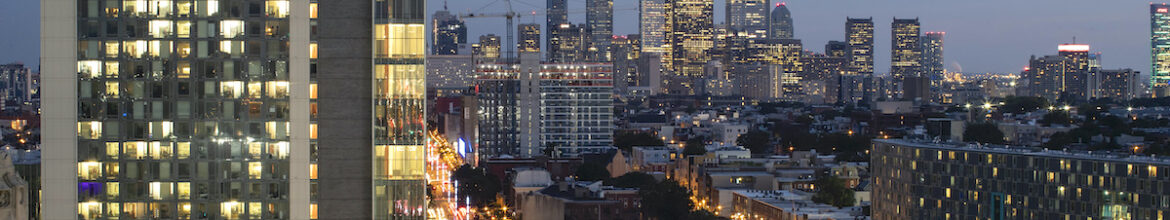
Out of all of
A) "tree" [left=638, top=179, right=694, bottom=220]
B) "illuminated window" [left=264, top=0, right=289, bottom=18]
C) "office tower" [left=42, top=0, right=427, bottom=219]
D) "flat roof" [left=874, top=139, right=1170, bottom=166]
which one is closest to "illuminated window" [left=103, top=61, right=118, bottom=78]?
"office tower" [left=42, top=0, right=427, bottom=219]

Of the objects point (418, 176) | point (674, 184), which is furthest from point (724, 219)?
point (418, 176)

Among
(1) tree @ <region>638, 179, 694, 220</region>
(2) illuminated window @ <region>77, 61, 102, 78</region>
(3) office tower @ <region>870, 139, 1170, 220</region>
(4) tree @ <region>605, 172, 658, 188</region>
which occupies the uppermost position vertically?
(2) illuminated window @ <region>77, 61, 102, 78</region>

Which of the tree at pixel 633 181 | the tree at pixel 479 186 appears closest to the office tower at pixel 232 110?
the tree at pixel 479 186

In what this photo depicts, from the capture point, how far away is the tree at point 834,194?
15588cm

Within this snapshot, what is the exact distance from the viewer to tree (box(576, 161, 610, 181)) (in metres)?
183

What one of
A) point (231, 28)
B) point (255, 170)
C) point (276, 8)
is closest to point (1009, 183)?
point (255, 170)

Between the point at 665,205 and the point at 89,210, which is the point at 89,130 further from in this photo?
the point at 665,205

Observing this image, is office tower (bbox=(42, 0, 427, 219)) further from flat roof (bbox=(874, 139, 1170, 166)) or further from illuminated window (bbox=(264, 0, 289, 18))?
flat roof (bbox=(874, 139, 1170, 166))

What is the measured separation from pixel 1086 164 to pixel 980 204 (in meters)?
12.1

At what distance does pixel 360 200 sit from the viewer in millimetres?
61000

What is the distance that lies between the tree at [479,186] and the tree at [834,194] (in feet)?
114

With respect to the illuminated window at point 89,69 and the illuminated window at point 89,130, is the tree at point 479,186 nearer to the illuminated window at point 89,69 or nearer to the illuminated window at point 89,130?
the illuminated window at point 89,130

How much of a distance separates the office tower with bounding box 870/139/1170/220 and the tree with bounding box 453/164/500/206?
44.7m

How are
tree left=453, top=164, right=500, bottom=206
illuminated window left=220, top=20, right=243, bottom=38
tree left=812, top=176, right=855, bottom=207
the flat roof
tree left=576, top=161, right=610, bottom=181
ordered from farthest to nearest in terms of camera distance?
tree left=576, top=161, right=610, bottom=181
tree left=453, top=164, right=500, bottom=206
tree left=812, top=176, right=855, bottom=207
the flat roof
illuminated window left=220, top=20, right=243, bottom=38
